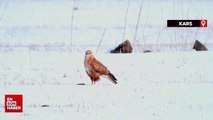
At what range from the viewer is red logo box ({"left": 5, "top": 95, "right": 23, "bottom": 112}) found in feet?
21.8

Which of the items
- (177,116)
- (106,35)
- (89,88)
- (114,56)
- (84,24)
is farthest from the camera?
(84,24)

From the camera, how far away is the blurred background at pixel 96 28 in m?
13.9

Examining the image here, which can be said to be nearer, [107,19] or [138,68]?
[138,68]

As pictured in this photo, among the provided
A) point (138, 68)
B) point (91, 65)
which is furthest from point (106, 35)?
point (91, 65)

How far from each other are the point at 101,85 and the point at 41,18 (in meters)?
12.7

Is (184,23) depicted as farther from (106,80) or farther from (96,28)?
(96,28)

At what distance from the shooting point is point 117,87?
7895mm

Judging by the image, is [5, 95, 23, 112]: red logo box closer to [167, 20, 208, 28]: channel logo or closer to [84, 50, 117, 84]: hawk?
[84, 50, 117, 84]: hawk

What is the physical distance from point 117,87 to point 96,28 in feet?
32.7

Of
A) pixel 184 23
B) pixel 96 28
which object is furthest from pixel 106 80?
pixel 96 28

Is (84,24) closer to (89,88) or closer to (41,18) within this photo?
(41,18)

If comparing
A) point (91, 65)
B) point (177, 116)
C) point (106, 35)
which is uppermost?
point (106, 35)

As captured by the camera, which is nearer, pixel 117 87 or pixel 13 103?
pixel 13 103

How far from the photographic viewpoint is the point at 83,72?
9.17m
